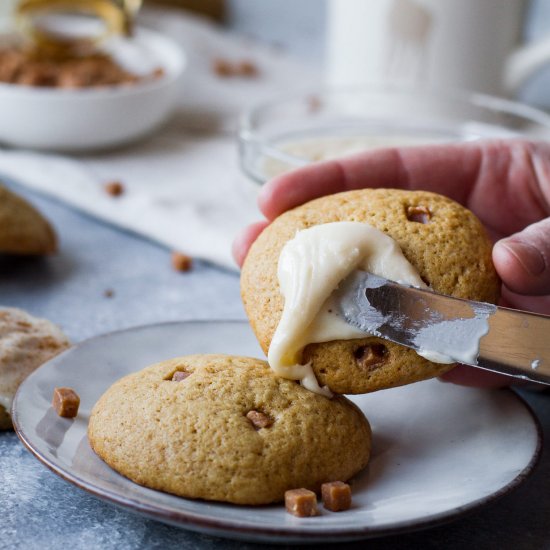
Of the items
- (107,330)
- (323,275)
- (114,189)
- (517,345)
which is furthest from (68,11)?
(517,345)

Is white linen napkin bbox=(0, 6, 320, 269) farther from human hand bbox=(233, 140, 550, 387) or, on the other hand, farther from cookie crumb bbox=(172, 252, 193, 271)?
human hand bbox=(233, 140, 550, 387)

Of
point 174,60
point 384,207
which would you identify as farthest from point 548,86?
point 384,207

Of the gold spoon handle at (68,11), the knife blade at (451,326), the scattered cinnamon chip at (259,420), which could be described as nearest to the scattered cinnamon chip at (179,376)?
the scattered cinnamon chip at (259,420)

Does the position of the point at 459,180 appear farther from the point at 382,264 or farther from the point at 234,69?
the point at 234,69

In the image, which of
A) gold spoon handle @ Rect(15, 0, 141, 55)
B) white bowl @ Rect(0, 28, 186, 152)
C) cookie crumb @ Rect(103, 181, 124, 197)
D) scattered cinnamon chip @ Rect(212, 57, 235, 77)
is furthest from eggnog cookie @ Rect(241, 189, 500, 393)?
scattered cinnamon chip @ Rect(212, 57, 235, 77)

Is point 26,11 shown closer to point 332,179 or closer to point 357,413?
point 332,179

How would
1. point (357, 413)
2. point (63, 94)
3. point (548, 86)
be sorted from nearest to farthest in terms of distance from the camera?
point (357, 413), point (63, 94), point (548, 86)

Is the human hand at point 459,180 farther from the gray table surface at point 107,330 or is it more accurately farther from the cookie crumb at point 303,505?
the cookie crumb at point 303,505
